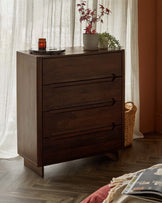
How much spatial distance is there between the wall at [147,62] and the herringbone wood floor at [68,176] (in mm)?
584

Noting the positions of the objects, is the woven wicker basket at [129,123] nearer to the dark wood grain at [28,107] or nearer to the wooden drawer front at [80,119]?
the wooden drawer front at [80,119]

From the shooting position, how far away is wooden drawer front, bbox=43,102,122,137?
11.5ft

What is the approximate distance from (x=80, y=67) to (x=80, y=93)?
22cm

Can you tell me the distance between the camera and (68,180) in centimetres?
354

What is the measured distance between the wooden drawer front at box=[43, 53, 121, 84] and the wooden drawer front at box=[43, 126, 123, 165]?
501mm

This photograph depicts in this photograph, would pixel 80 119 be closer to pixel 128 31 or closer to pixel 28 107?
pixel 28 107

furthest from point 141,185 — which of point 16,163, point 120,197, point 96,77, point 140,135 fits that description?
point 140,135

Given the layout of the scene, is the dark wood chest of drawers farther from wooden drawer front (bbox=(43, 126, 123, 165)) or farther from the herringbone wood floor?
the herringbone wood floor

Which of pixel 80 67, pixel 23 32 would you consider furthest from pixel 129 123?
pixel 23 32

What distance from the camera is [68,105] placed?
11.7 feet

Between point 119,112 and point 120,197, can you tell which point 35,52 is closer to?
point 119,112

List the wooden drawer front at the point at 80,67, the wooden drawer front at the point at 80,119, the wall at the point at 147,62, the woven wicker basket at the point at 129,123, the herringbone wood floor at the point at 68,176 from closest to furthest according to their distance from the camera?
the herringbone wood floor at the point at 68,176
the wooden drawer front at the point at 80,67
the wooden drawer front at the point at 80,119
the woven wicker basket at the point at 129,123
the wall at the point at 147,62

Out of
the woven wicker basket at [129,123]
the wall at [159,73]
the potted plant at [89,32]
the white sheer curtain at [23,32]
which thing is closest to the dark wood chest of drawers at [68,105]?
the potted plant at [89,32]

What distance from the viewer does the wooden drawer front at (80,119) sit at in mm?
3515
